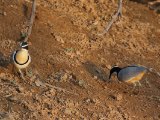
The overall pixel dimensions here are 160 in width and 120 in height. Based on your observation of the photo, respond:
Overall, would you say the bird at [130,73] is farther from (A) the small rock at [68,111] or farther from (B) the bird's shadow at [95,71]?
(A) the small rock at [68,111]

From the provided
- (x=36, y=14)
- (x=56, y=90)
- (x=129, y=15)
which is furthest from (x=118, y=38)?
(x=56, y=90)

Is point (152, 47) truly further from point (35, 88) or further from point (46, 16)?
point (35, 88)

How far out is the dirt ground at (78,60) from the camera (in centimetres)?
680

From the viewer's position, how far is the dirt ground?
6.80 m

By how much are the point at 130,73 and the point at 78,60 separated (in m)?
0.94

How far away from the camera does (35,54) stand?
25.3 ft

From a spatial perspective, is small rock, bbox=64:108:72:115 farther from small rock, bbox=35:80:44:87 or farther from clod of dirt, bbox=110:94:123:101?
clod of dirt, bbox=110:94:123:101

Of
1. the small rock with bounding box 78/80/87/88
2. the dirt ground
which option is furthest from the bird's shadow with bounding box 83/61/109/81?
the small rock with bounding box 78/80/87/88

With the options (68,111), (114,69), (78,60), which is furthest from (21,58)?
(114,69)

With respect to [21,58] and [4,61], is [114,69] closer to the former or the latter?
[21,58]

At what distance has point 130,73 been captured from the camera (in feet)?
24.7

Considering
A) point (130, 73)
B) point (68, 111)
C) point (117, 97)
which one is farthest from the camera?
point (130, 73)

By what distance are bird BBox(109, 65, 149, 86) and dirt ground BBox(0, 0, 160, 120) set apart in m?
0.17

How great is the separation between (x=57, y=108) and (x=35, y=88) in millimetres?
479
